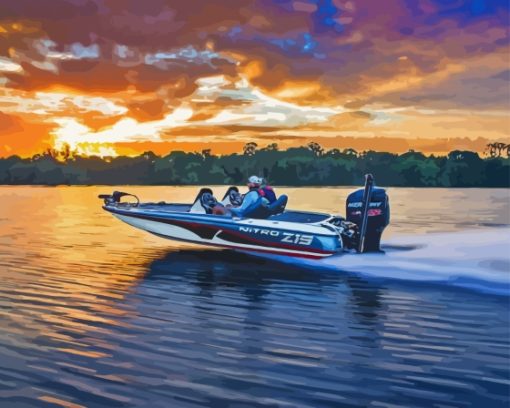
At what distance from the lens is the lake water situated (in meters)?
3.90

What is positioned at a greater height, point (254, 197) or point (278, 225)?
point (254, 197)

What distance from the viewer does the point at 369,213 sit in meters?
8.70

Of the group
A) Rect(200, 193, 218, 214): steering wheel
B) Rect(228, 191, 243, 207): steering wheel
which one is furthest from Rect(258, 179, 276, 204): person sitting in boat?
Rect(200, 193, 218, 214): steering wheel

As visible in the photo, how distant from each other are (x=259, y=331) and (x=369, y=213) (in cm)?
377

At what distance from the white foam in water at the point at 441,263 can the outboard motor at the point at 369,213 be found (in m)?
0.31

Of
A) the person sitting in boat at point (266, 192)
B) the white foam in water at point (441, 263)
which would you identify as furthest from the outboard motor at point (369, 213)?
the person sitting in boat at point (266, 192)

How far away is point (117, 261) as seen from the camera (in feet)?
33.2

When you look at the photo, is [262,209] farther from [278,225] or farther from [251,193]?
[278,225]

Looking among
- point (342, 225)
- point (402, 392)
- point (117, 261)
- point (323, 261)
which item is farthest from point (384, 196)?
point (402, 392)

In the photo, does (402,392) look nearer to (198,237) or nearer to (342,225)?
(342,225)

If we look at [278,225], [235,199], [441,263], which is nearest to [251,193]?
[278,225]

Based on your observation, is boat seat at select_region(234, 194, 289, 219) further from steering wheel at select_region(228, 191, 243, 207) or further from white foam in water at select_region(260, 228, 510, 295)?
white foam in water at select_region(260, 228, 510, 295)

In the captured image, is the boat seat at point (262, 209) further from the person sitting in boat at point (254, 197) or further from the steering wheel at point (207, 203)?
the steering wheel at point (207, 203)

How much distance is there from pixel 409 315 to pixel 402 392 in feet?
7.50
